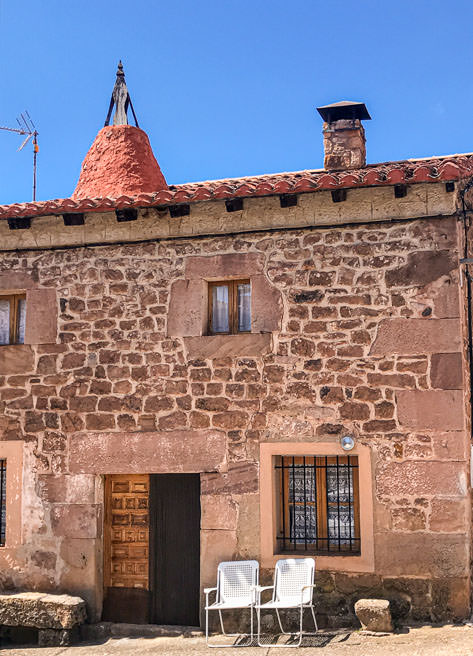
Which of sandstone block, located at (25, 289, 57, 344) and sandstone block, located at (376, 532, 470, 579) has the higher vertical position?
sandstone block, located at (25, 289, 57, 344)

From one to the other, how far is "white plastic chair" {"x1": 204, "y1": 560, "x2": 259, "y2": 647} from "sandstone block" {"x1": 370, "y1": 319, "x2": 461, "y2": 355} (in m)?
2.69

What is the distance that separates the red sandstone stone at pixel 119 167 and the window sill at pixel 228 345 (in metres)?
2.75

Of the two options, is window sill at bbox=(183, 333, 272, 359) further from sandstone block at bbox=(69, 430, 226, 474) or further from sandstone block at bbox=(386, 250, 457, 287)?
sandstone block at bbox=(386, 250, 457, 287)

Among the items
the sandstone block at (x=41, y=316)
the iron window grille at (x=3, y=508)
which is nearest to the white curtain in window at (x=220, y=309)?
the sandstone block at (x=41, y=316)

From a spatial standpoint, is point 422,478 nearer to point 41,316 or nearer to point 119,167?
point 41,316

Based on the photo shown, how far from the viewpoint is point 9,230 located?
32.3 feet

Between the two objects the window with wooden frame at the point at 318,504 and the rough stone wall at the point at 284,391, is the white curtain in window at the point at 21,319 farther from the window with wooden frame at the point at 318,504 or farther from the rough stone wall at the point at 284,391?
the window with wooden frame at the point at 318,504

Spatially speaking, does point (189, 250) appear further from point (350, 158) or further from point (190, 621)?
point (190, 621)

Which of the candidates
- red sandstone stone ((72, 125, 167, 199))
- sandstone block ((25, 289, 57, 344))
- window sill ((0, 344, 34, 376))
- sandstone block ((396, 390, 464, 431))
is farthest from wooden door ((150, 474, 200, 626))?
red sandstone stone ((72, 125, 167, 199))

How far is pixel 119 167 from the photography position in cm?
1094

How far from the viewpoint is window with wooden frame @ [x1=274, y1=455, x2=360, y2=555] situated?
8.59m

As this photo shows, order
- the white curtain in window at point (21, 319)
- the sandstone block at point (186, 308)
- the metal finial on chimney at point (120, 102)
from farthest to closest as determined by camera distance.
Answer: the metal finial on chimney at point (120, 102), the white curtain in window at point (21, 319), the sandstone block at point (186, 308)

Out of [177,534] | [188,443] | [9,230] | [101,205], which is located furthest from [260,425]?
[9,230]

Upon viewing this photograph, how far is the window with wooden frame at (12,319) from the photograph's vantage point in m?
9.82
